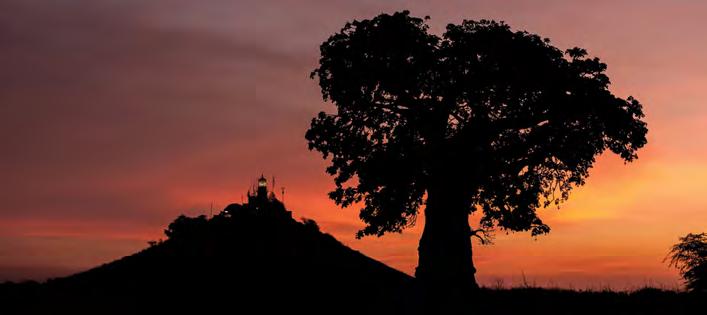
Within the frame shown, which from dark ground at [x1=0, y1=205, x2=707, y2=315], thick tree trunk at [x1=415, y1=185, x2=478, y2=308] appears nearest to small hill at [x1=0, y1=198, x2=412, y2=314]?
dark ground at [x1=0, y1=205, x2=707, y2=315]

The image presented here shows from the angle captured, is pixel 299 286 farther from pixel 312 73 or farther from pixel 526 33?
pixel 526 33

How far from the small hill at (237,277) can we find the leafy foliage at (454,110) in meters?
3.76

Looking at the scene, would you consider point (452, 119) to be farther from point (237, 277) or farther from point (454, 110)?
point (237, 277)

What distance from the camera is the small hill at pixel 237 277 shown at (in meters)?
31.6

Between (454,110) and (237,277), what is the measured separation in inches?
485

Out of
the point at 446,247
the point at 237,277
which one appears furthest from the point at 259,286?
the point at 446,247

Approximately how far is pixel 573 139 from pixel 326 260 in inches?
520

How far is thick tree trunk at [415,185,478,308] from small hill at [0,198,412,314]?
1.67m

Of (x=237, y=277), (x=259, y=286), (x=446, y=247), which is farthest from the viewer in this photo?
(x=446, y=247)

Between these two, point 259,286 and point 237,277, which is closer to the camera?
point 259,286

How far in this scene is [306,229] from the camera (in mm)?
41406

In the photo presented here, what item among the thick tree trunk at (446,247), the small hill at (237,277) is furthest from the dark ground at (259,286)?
the thick tree trunk at (446,247)

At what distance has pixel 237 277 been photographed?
34.5m

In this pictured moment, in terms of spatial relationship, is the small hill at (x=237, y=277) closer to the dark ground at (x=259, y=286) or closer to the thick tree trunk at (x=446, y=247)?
the dark ground at (x=259, y=286)
